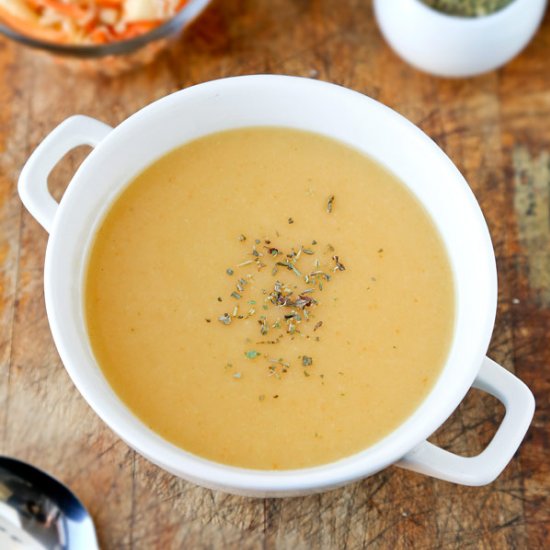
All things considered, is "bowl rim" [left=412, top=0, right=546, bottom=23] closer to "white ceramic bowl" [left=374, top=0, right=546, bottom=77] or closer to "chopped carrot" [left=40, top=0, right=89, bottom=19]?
"white ceramic bowl" [left=374, top=0, right=546, bottom=77]

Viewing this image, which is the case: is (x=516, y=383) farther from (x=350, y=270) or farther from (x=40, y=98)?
(x=40, y=98)

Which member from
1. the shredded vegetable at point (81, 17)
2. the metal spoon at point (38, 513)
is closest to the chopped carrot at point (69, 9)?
the shredded vegetable at point (81, 17)

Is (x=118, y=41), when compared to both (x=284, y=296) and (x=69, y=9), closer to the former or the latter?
(x=69, y=9)

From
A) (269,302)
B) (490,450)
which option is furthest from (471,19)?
(490,450)

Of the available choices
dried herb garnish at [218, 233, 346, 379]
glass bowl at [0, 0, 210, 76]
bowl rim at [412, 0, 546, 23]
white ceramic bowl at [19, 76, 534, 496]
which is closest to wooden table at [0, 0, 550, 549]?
glass bowl at [0, 0, 210, 76]

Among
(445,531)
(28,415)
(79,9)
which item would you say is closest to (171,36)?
(79,9)
